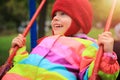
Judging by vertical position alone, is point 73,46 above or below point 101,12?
above

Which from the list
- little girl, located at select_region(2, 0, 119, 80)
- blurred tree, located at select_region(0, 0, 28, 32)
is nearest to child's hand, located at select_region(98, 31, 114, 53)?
little girl, located at select_region(2, 0, 119, 80)

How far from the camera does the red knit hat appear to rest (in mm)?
2625

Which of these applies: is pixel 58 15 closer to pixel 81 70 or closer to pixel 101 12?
pixel 81 70

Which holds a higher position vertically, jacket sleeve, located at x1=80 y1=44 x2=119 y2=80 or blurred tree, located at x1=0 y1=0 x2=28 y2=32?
jacket sleeve, located at x1=80 y1=44 x2=119 y2=80

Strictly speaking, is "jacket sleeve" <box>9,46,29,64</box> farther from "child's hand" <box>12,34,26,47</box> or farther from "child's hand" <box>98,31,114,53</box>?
"child's hand" <box>98,31,114,53</box>

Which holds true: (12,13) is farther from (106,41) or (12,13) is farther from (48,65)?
(106,41)

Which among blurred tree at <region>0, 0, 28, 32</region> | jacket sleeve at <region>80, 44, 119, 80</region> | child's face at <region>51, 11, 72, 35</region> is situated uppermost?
child's face at <region>51, 11, 72, 35</region>

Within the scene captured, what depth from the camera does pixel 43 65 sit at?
244 cm

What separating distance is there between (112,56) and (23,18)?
2445 centimetres

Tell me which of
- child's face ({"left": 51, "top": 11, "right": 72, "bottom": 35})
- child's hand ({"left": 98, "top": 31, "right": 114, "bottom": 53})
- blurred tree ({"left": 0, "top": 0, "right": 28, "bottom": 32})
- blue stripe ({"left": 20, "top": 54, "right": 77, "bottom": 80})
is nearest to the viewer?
child's hand ({"left": 98, "top": 31, "right": 114, "bottom": 53})

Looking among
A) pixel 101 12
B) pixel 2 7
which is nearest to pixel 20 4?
pixel 2 7

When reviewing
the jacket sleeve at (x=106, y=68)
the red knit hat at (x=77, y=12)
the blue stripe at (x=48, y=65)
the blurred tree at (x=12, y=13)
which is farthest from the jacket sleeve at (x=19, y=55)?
the blurred tree at (x=12, y=13)

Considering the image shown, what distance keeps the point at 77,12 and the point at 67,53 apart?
31cm

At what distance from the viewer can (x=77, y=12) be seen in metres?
2.65
